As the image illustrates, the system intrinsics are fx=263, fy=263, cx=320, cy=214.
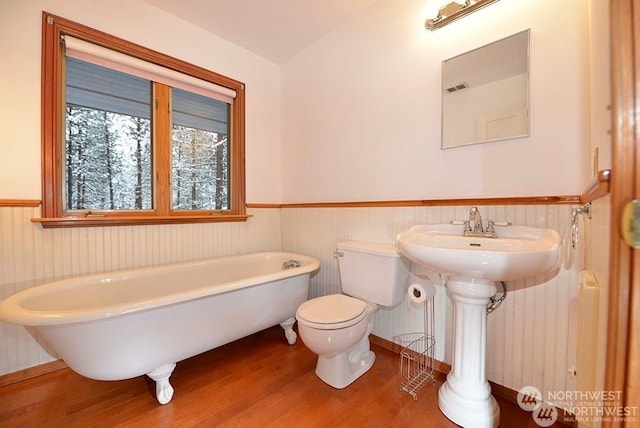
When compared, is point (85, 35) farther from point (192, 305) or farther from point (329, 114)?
point (192, 305)

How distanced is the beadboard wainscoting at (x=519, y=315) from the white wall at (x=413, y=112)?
0.39 feet

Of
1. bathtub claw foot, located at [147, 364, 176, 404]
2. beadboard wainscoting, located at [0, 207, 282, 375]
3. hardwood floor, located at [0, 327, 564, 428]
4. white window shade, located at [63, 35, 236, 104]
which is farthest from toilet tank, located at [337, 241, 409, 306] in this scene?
white window shade, located at [63, 35, 236, 104]

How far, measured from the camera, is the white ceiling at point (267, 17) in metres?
1.90

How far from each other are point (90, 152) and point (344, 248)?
186 centimetres

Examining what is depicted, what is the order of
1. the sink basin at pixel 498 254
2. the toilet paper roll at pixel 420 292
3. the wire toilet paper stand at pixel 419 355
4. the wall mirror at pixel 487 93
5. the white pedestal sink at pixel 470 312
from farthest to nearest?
the wire toilet paper stand at pixel 419 355 → the toilet paper roll at pixel 420 292 → the wall mirror at pixel 487 93 → the white pedestal sink at pixel 470 312 → the sink basin at pixel 498 254

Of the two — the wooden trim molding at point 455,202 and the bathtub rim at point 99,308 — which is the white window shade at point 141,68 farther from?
the bathtub rim at point 99,308

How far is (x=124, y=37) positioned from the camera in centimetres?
182

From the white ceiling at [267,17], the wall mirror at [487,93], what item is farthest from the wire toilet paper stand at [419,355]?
the white ceiling at [267,17]

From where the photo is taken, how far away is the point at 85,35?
1.68m

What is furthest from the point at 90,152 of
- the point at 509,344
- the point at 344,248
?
the point at 509,344

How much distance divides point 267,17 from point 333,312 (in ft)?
7.24

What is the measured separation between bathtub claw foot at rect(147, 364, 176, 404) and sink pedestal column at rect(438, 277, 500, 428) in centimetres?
140

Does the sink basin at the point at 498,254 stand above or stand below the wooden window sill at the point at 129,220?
below
